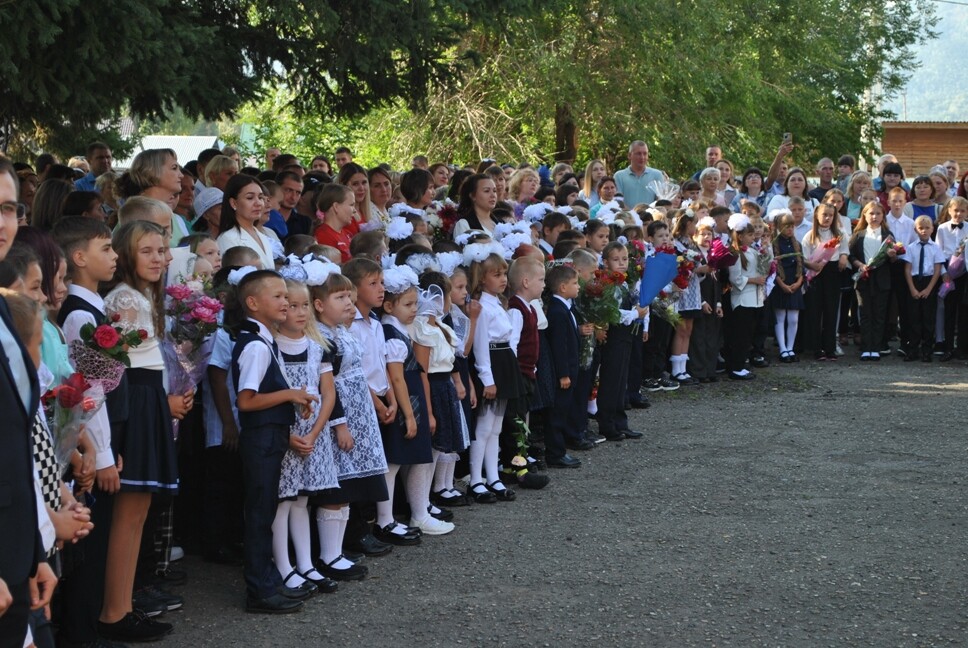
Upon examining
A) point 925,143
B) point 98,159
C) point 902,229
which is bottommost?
point 902,229

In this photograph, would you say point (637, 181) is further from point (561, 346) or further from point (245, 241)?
point (245, 241)

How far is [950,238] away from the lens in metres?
15.1

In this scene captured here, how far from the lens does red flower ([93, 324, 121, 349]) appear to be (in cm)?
483

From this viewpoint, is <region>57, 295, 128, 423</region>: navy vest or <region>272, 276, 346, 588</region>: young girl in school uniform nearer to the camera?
<region>57, 295, 128, 423</region>: navy vest

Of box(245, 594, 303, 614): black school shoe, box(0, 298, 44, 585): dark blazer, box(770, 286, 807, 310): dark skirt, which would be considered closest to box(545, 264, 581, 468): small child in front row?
box(245, 594, 303, 614): black school shoe

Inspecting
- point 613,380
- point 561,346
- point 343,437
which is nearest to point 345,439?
point 343,437

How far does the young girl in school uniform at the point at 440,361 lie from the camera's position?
7426mm

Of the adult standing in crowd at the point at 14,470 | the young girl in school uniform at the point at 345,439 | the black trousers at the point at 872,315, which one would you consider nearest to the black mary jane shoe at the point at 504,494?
the young girl in school uniform at the point at 345,439

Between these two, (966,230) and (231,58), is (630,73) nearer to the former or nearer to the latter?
(966,230)

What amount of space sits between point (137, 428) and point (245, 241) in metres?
2.14

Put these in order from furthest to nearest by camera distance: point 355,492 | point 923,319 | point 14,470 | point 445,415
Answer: point 923,319 < point 445,415 < point 355,492 < point 14,470

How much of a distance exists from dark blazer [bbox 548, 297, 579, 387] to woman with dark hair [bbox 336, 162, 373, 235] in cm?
162

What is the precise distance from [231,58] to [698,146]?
13.7m

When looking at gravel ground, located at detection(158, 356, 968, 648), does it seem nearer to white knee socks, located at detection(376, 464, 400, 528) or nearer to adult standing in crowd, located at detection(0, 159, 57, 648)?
white knee socks, located at detection(376, 464, 400, 528)
